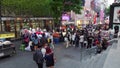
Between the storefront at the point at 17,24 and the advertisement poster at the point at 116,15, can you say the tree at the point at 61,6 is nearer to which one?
the storefront at the point at 17,24

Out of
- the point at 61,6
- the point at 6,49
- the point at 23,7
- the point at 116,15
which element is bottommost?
the point at 6,49

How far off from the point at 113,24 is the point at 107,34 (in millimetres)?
8190

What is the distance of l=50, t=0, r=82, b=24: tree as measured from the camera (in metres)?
31.5

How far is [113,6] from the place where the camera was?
30906mm

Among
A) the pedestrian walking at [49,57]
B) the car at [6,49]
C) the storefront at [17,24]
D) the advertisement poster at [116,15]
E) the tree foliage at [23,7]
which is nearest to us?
the pedestrian walking at [49,57]

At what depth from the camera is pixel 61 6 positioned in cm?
3178

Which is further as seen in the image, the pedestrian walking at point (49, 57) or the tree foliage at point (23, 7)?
the tree foliage at point (23, 7)

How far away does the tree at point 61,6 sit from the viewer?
1241 inches

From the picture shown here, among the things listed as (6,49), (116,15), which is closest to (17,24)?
(6,49)

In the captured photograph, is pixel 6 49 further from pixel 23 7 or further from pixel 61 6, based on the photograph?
pixel 61 6

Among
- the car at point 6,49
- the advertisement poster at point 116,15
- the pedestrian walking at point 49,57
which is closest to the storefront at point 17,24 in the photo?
the car at point 6,49

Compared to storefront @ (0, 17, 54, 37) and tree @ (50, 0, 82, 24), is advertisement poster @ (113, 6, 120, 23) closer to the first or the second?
tree @ (50, 0, 82, 24)

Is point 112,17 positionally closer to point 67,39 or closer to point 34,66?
point 67,39

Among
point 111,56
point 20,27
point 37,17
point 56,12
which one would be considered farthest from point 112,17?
point 111,56
